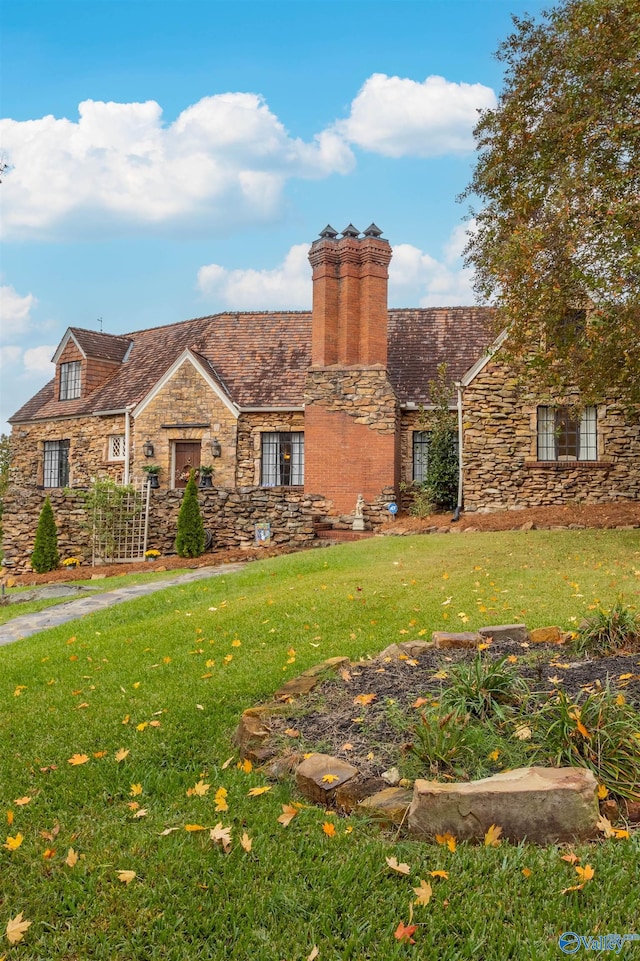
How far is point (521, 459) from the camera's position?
1953 cm

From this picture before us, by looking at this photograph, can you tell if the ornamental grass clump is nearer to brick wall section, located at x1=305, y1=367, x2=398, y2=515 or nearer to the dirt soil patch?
the dirt soil patch

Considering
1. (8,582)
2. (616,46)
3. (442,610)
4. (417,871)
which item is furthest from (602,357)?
(8,582)

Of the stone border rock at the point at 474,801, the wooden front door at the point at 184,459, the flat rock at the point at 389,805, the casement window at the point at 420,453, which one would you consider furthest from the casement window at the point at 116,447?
the flat rock at the point at 389,805

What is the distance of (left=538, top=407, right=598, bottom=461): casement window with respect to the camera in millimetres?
19688

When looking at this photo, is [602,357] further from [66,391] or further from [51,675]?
[66,391]

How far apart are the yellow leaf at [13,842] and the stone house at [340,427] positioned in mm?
15469

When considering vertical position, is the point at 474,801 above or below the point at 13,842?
above

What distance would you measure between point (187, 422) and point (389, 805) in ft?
66.3

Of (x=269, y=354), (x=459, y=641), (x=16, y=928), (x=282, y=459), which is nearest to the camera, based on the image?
(x=16, y=928)

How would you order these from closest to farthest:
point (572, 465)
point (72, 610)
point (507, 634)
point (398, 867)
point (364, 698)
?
point (398, 867) < point (364, 698) < point (507, 634) < point (72, 610) < point (572, 465)

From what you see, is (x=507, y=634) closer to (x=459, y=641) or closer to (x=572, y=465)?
(x=459, y=641)

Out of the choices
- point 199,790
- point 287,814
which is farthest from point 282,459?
point 287,814

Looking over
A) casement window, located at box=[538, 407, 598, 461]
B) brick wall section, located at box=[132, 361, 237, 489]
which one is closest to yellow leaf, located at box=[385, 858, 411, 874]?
casement window, located at box=[538, 407, 598, 461]

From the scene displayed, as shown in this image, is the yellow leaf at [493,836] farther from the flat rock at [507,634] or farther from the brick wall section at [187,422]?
the brick wall section at [187,422]
